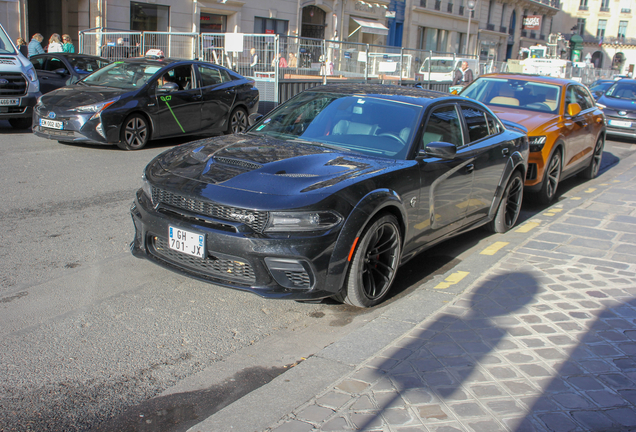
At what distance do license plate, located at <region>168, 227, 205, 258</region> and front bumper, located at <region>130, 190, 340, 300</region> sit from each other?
0.03 m

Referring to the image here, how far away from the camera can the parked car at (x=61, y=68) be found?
1321cm

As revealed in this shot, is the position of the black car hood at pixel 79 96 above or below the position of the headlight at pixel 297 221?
above

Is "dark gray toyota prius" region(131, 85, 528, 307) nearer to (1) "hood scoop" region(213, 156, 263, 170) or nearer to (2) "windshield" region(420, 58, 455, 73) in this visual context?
(1) "hood scoop" region(213, 156, 263, 170)

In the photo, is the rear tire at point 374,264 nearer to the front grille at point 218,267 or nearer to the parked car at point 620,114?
the front grille at point 218,267

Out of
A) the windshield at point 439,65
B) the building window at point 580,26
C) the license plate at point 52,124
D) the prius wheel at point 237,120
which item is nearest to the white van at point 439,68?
the windshield at point 439,65

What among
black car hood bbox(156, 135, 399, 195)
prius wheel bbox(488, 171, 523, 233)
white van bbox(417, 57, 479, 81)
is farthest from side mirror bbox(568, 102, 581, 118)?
white van bbox(417, 57, 479, 81)

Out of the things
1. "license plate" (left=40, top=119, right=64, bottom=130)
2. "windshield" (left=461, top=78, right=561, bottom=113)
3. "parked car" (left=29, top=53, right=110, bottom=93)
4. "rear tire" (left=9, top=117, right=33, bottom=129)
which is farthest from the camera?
"parked car" (left=29, top=53, right=110, bottom=93)

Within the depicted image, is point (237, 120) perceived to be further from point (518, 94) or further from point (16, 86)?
point (518, 94)

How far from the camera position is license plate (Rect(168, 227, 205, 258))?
146 inches

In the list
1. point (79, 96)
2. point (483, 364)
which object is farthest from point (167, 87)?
point (483, 364)

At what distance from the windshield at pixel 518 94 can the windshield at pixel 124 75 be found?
555 centimetres

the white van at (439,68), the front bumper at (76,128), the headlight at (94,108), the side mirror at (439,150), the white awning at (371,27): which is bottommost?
the front bumper at (76,128)

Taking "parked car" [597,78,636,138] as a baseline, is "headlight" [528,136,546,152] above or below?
below

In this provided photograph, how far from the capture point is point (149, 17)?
24.6m
